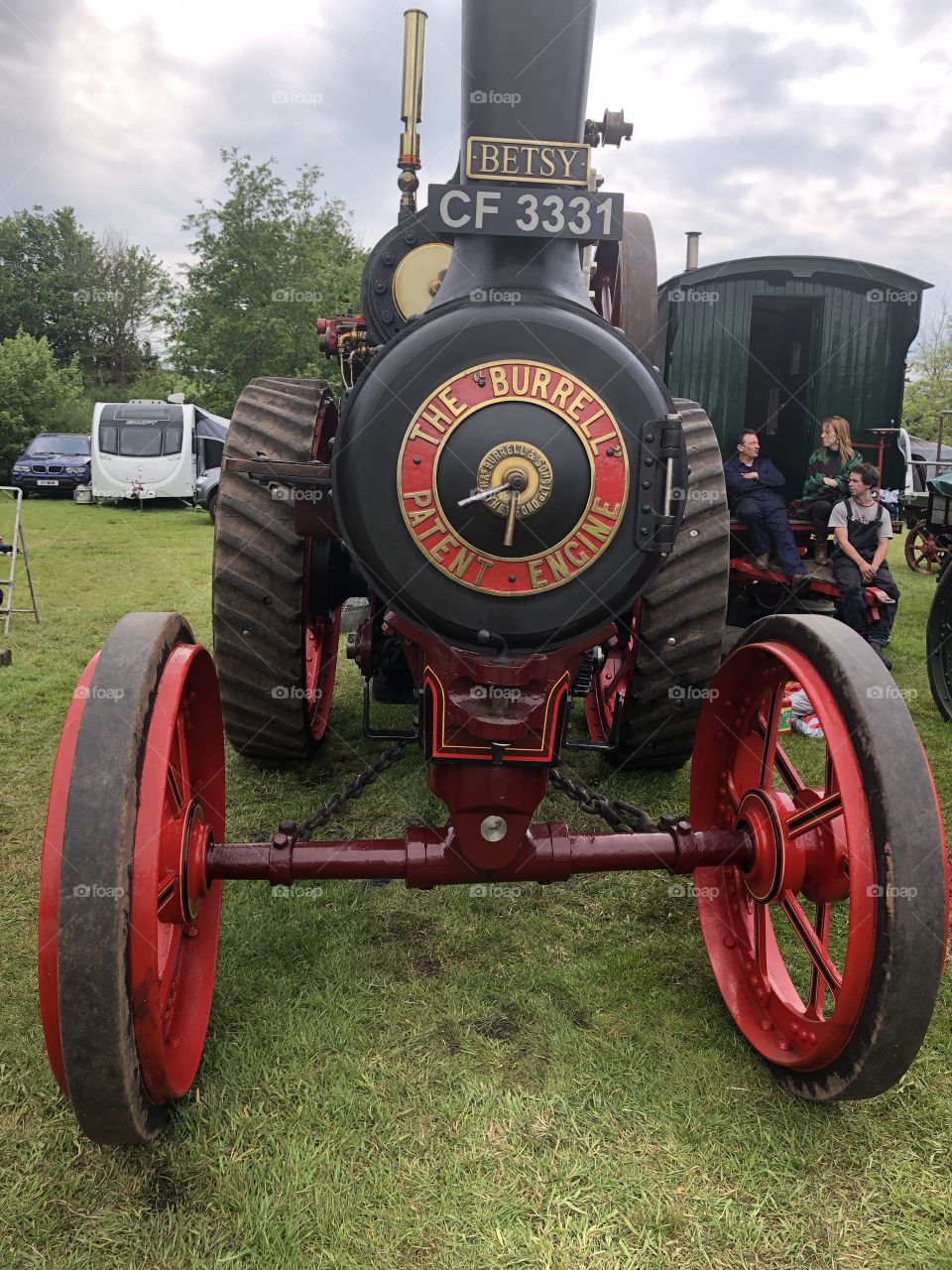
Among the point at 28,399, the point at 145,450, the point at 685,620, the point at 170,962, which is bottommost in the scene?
the point at 170,962

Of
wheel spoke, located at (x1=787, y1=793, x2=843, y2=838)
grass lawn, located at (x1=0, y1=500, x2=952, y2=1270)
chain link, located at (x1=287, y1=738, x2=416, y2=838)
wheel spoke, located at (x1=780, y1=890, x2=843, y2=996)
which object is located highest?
wheel spoke, located at (x1=787, y1=793, x2=843, y2=838)

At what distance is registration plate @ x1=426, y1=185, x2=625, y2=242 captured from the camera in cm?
200

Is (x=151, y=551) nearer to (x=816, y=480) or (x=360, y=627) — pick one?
(x=816, y=480)

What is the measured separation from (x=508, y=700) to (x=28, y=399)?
26.5 m

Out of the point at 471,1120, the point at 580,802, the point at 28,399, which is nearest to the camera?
the point at 471,1120

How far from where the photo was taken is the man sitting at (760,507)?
648cm

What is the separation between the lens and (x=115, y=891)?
1626 mm

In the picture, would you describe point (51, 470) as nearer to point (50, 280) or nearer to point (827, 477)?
point (827, 477)

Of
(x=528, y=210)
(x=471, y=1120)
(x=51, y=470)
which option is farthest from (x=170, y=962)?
(x=51, y=470)

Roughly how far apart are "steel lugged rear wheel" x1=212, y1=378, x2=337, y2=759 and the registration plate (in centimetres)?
126

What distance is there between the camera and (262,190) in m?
22.2

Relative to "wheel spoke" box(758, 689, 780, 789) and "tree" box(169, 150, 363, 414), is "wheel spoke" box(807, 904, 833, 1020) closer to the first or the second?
"wheel spoke" box(758, 689, 780, 789)

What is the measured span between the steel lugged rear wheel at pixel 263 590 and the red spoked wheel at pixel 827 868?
4.74 feet

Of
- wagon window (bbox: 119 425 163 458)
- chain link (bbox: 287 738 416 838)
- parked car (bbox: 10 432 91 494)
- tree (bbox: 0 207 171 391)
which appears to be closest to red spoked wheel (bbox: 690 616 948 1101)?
chain link (bbox: 287 738 416 838)
